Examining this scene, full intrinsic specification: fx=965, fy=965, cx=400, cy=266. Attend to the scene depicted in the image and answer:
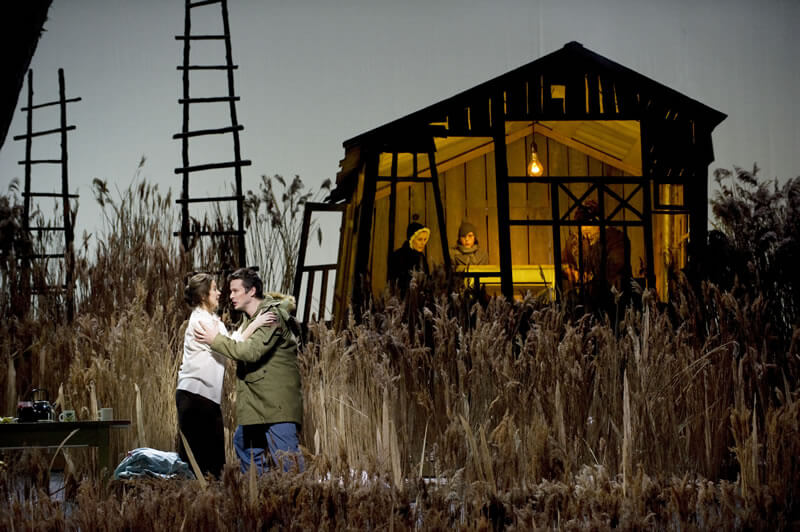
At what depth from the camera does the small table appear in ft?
17.1

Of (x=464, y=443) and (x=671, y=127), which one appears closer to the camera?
(x=464, y=443)

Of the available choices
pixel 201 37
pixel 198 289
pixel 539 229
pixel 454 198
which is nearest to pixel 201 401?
pixel 198 289

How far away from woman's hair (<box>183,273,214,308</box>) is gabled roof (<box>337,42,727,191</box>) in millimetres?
4451

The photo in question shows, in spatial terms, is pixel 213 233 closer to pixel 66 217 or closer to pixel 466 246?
pixel 66 217

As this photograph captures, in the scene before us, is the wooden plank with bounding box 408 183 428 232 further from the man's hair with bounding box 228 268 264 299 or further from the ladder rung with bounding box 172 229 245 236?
the man's hair with bounding box 228 268 264 299

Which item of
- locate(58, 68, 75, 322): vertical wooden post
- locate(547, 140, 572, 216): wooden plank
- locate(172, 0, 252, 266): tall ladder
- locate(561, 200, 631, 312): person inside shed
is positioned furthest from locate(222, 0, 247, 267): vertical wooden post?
locate(547, 140, 572, 216): wooden plank

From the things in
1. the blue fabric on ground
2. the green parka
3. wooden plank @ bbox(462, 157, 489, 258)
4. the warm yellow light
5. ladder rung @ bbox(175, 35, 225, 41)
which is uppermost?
ladder rung @ bbox(175, 35, 225, 41)

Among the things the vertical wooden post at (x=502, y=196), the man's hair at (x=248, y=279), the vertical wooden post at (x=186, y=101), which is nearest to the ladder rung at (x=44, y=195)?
the vertical wooden post at (x=186, y=101)

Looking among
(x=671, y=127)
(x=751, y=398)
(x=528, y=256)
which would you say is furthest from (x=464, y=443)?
(x=528, y=256)

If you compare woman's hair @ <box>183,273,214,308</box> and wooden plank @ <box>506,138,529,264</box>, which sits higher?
wooden plank @ <box>506,138,529,264</box>

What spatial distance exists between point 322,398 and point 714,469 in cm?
215

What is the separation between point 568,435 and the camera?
4926mm

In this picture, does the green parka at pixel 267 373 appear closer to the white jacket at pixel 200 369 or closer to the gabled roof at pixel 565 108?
the white jacket at pixel 200 369

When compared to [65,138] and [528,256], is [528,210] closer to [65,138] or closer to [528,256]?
[528,256]
